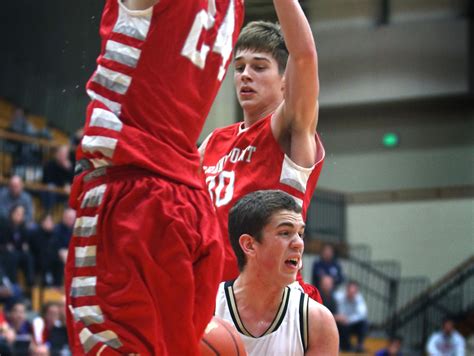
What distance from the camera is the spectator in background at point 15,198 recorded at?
479 inches

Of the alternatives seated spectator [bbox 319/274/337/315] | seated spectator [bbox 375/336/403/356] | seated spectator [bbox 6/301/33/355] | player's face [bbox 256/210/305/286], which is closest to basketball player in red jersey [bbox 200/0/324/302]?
player's face [bbox 256/210/305/286]

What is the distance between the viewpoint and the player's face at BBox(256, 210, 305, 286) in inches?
150

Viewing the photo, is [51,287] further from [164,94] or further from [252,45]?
[164,94]

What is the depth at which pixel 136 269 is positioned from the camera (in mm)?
2738

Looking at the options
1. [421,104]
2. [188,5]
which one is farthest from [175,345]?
[421,104]

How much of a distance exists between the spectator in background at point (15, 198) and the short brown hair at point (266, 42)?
27.0 ft

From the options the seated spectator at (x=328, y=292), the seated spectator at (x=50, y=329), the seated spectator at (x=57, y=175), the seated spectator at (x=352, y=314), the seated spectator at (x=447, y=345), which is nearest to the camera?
the seated spectator at (x=50, y=329)

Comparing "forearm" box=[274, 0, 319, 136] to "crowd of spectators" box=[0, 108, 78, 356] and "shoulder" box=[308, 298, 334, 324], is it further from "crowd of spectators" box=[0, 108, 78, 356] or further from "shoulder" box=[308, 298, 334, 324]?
"crowd of spectators" box=[0, 108, 78, 356]

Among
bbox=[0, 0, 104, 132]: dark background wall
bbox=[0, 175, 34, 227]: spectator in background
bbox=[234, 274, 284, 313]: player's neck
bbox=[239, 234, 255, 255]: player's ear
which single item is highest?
bbox=[0, 0, 104, 132]: dark background wall

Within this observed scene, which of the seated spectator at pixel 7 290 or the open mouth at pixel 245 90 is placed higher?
the open mouth at pixel 245 90

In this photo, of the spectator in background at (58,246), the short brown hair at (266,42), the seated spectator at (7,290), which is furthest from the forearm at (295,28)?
the spectator in background at (58,246)

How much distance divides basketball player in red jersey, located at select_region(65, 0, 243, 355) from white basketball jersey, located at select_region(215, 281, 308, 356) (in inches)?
36.2

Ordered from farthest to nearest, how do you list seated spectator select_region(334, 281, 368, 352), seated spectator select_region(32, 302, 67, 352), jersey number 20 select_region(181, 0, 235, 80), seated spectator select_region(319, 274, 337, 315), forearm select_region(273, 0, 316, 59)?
seated spectator select_region(334, 281, 368, 352) < seated spectator select_region(319, 274, 337, 315) < seated spectator select_region(32, 302, 67, 352) < forearm select_region(273, 0, 316, 59) < jersey number 20 select_region(181, 0, 235, 80)

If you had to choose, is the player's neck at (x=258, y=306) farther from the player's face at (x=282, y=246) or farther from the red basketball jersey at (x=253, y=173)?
the red basketball jersey at (x=253, y=173)
